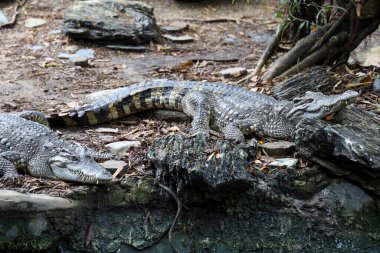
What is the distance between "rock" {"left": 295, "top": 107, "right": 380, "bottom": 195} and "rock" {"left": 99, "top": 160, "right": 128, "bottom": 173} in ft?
4.30

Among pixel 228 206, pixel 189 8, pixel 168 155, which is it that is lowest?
pixel 189 8

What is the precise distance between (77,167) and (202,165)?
0.85 meters

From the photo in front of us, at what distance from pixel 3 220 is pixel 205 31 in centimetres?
623

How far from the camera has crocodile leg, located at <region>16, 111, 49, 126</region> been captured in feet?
17.3

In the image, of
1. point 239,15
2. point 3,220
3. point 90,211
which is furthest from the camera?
point 239,15

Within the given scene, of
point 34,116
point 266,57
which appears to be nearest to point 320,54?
point 266,57

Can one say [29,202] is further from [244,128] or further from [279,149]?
[244,128]

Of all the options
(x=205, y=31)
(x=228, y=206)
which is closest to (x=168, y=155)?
(x=228, y=206)

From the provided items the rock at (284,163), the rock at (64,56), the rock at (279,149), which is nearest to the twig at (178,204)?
the rock at (284,163)

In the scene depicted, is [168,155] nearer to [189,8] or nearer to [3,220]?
[3,220]

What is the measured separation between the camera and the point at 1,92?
6.39 meters

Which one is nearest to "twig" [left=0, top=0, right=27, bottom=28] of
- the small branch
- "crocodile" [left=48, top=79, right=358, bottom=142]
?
"crocodile" [left=48, top=79, right=358, bottom=142]

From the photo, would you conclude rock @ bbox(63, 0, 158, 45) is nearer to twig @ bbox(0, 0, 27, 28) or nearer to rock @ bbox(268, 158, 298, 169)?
twig @ bbox(0, 0, 27, 28)

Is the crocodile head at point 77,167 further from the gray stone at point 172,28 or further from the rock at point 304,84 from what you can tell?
the gray stone at point 172,28
